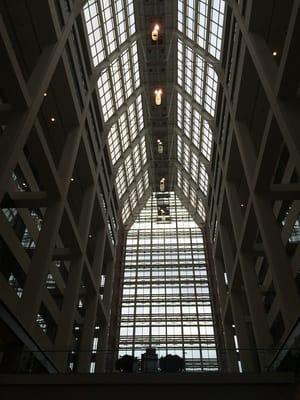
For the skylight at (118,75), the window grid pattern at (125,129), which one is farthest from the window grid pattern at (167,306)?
the window grid pattern at (125,129)

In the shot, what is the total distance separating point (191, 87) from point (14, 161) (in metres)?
27.1

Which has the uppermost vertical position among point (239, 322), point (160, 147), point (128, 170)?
point (160, 147)

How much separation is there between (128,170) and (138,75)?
42.6 ft

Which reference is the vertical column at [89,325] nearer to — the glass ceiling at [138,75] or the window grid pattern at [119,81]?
the glass ceiling at [138,75]

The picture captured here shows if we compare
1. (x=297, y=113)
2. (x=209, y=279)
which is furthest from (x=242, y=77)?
(x=209, y=279)

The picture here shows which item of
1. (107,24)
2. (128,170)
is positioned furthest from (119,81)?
(128,170)

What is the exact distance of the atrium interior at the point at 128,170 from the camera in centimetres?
1694

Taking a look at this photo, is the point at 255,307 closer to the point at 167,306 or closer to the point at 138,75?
the point at 167,306

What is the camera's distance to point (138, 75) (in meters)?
40.6

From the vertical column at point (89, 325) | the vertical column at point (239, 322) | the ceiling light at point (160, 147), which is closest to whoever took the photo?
the vertical column at point (239, 322)

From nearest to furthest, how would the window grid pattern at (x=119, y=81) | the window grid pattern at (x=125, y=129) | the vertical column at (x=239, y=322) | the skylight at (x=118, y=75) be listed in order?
the vertical column at (x=239, y=322)
the skylight at (x=118, y=75)
the window grid pattern at (x=119, y=81)
the window grid pattern at (x=125, y=129)

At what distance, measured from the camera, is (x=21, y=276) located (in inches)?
922

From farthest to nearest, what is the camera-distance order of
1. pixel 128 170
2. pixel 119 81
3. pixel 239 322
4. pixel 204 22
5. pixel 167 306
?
pixel 128 170
pixel 167 306
pixel 119 81
pixel 204 22
pixel 239 322

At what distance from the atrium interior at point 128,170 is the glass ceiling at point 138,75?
168 mm
